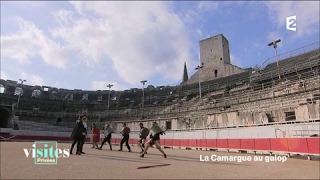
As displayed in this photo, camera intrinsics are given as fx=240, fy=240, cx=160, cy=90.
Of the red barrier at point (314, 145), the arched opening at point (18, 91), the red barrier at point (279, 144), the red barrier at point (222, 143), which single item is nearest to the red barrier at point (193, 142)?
the red barrier at point (222, 143)

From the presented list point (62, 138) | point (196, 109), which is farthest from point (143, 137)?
point (62, 138)

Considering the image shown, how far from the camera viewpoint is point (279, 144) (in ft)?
41.4

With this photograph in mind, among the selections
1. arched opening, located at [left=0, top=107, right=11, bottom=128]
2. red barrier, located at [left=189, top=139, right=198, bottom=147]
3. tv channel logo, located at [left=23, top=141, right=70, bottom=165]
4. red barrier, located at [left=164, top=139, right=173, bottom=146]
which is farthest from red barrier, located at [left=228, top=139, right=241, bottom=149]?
arched opening, located at [left=0, top=107, right=11, bottom=128]

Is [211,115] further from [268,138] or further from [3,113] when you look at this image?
[3,113]

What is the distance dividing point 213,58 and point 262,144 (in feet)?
159

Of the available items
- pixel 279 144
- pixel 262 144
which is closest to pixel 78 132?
pixel 262 144

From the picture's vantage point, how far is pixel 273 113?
22188 mm

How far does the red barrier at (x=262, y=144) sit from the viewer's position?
43.5ft

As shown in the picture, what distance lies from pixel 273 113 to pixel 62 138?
29.2 metres

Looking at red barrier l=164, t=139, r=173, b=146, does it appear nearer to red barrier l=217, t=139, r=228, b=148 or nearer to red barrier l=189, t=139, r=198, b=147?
red barrier l=189, t=139, r=198, b=147

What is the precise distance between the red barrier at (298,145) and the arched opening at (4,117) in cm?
4709

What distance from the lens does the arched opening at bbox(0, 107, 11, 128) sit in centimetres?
4458

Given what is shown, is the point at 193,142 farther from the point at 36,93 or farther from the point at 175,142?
the point at 36,93

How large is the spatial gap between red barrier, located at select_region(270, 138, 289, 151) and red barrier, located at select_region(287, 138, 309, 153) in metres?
0.21
